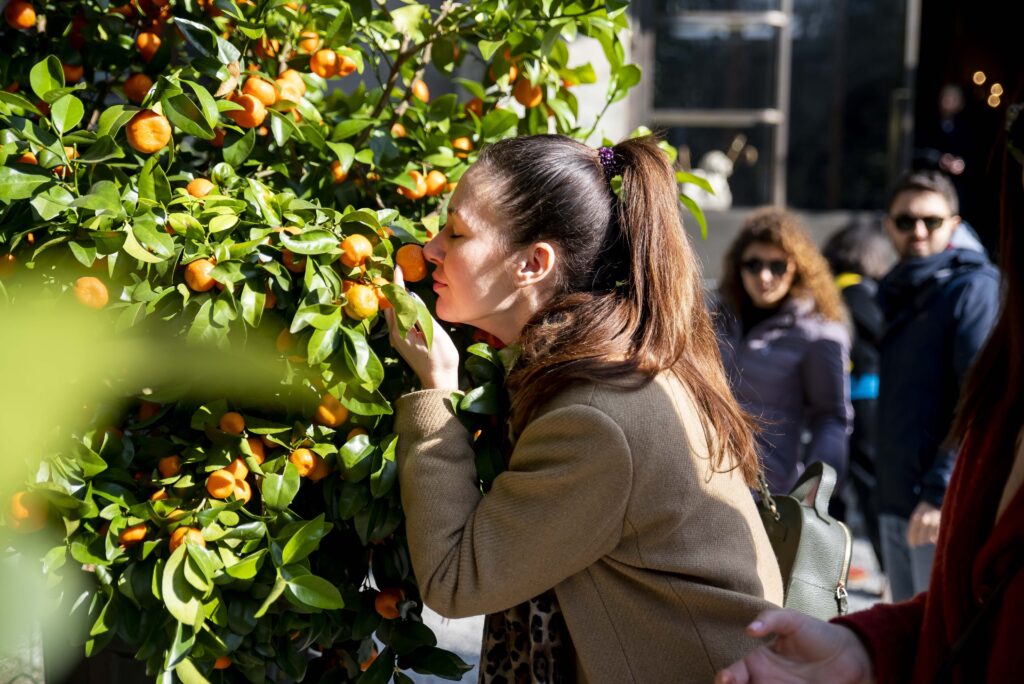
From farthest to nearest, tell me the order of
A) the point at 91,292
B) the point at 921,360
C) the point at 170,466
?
the point at 921,360 → the point at 170,466 → the point at 91,292

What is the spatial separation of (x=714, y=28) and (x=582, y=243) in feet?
16.7

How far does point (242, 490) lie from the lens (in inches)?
56.7

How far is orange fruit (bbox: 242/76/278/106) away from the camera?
1559mm

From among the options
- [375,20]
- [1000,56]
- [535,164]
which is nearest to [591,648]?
[535,164]

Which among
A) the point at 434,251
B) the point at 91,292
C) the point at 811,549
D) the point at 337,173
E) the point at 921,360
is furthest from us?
the point at 921,360

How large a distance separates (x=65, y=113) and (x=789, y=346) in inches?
105

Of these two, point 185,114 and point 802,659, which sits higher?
point 185,114

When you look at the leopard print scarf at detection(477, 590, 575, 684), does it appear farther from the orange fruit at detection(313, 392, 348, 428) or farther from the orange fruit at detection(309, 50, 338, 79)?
the orange fruit at detection(309, 50, 338, 79)

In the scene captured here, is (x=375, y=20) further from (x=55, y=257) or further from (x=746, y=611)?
(x=746, y=611)

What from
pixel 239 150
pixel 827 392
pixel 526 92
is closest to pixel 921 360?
pixel 827 392

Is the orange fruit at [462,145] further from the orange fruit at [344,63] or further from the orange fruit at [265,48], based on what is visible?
the orange fruit at [265,48]

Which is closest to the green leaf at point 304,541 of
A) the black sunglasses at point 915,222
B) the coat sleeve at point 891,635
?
the coat sleeve at point 891,635

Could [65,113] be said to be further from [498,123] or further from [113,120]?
[498,123]

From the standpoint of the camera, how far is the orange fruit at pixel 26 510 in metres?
1.35
